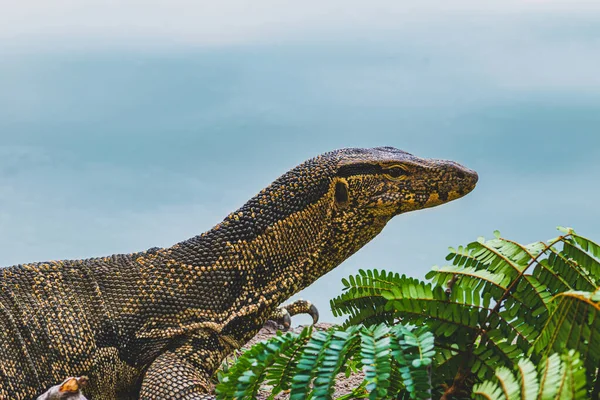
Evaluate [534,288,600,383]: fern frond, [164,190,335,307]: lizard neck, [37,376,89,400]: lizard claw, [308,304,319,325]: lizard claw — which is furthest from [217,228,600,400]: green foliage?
[308,304,319,325]: lizard claw

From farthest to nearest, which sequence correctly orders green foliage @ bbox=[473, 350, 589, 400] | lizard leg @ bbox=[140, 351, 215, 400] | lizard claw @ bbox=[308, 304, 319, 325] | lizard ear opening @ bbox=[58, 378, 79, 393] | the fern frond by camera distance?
lizard claw @ bbox=[308, 304, 319, 325], lizard leg @ bbox=[140, 351, 215, 400], lizard ear opening @ bbox=[58, 378, 79, 393], the fern frond, green foliage @ bbox=[473, 350, 589, 400]

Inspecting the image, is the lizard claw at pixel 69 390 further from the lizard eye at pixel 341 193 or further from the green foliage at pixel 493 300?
the lizard eye at pixel 341 193

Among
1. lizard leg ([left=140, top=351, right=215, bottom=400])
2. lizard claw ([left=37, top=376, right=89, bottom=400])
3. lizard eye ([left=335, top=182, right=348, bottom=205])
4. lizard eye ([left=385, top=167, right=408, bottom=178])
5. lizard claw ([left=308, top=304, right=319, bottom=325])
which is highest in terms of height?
lizard eye ([left=385, top=167, right=408, bottom=178])

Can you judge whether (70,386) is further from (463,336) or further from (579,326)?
(579,326)

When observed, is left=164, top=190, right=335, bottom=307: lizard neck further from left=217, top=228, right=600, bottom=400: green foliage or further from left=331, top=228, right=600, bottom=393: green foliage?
left=331, top=228, right=600, bottom=393: green foliage

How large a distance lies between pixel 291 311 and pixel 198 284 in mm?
1475

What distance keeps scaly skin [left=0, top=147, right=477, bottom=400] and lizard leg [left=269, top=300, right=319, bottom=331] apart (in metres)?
1.13

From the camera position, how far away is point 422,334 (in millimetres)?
2475

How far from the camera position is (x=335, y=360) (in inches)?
94.3

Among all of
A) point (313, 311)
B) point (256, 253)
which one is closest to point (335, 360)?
point (256, 253)

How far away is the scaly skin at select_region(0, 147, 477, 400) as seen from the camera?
3.65m

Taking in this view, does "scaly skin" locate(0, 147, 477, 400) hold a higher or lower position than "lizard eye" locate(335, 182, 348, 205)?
lower

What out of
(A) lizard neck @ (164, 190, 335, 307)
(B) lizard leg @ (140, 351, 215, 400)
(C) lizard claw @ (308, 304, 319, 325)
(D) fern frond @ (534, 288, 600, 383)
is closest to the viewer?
(D) fern frond @ (534, 288, 600, 383)

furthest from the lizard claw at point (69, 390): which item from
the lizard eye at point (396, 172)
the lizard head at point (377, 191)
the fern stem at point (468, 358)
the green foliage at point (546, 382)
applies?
the lizard eye at point (396, 172)
